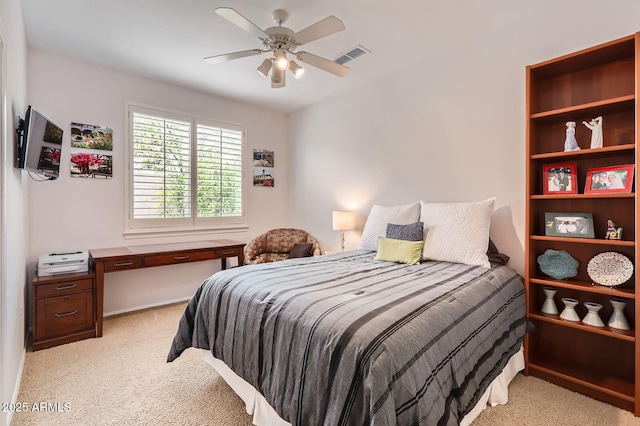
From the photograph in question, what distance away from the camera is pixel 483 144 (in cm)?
267

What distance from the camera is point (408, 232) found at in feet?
8.71

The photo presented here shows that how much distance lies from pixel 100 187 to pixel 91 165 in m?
0.24

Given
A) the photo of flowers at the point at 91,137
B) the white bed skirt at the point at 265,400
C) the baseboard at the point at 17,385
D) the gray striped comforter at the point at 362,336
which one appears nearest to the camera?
the gray striped comforter at the point at 362,336

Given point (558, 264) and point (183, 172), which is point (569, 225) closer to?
point (558, 264)

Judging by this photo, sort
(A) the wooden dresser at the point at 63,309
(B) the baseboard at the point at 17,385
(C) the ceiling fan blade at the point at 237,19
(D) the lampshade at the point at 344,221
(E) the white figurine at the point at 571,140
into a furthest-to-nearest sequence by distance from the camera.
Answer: (D) the lampshade at the point at 344,221 < (A) the wooden dresser at the point at 63,309 < (E) the white figurine at the point at 571,140 < (C) the ceiling fan blade at the point at 237,19 < (B) the baseboard at the point at 17,385

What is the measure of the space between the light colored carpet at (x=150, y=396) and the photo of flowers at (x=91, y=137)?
1981 mm

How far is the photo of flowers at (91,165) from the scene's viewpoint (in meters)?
3.11

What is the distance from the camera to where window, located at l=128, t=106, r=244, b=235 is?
350cm

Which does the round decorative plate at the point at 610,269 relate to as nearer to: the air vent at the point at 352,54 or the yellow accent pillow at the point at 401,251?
the yellow accent pillow at the point at 401,251

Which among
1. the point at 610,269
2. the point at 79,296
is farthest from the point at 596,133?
the point at 79,296

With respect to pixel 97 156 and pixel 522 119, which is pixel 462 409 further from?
pixel 97 156

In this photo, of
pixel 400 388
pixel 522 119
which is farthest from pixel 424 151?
pixel 400 388

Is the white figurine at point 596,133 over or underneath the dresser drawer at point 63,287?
over

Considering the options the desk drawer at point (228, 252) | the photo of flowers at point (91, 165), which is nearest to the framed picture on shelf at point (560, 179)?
the desk drawer at point (228, 252)
